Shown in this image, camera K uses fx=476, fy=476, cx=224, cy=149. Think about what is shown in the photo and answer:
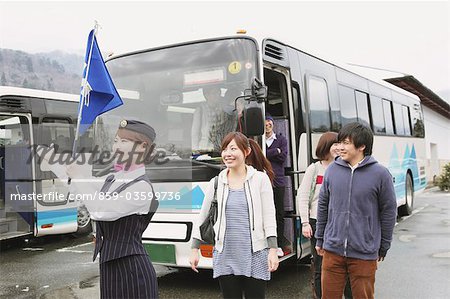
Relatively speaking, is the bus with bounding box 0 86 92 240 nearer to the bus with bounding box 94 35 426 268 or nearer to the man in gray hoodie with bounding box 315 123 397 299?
the bus with bounding box 94 35 426 268

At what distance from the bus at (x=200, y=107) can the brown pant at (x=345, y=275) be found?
1.62 metres

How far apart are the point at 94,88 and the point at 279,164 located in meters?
2.63

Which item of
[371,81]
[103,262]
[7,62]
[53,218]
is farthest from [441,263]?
[7,62]

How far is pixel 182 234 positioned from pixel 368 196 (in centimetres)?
234

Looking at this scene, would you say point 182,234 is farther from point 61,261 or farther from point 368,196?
point 61,261

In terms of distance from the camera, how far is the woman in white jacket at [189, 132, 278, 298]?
136 inches

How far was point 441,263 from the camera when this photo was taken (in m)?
7.21

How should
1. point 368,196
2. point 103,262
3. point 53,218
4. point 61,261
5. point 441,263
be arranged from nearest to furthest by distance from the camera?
1. point 103,262
2. point 368,196
3. point 441,263
4. point 61,261
5. point 53,218

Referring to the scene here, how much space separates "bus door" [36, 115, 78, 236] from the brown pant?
609 cm

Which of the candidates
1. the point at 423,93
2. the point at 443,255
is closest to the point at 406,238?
the point at 443,255

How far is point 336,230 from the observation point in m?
3.74

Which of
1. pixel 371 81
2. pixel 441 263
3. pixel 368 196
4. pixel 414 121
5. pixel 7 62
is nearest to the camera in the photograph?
pixel 368 196

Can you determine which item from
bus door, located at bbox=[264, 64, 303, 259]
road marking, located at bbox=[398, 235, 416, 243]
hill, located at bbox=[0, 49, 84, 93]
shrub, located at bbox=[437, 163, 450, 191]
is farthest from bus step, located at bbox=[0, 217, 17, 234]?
shrub, located at bbox=[437, 163, 450, 191]

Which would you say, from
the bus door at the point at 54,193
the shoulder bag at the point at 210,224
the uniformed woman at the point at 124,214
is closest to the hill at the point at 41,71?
the bus door at the point at 54,193
